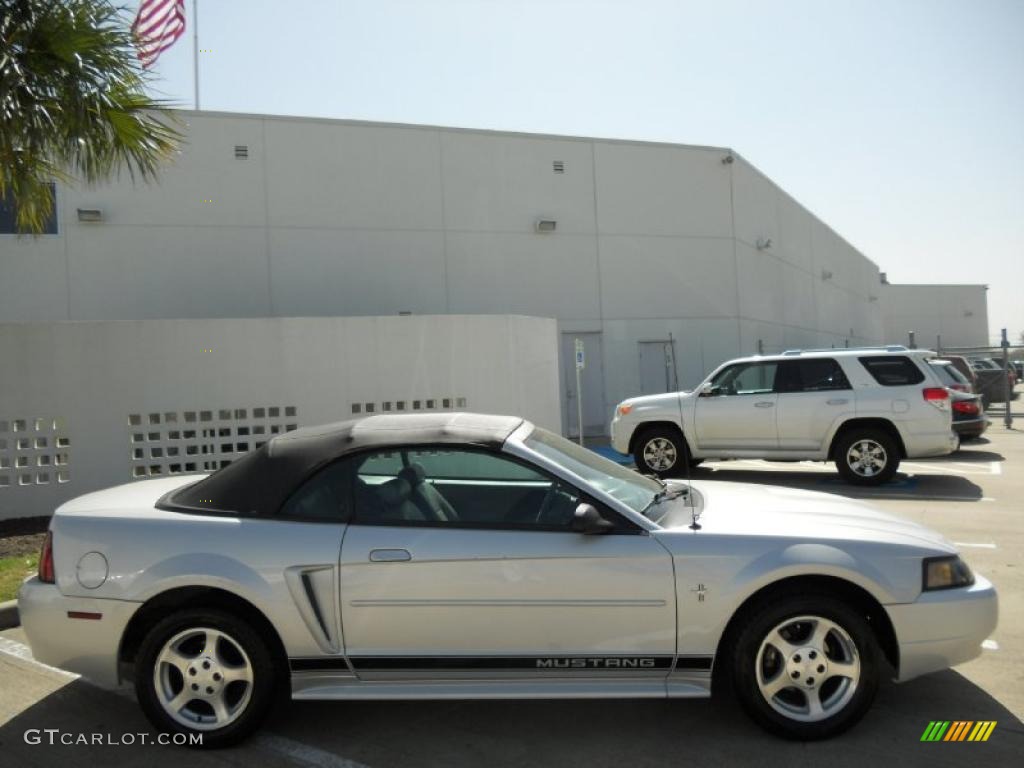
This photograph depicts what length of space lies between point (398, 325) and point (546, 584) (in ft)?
26.7

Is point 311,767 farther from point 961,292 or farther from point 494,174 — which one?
point 961,292

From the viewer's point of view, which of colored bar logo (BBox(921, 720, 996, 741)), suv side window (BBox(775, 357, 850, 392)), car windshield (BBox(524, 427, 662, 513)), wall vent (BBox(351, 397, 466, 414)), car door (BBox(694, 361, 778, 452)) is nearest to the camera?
colored bar logo (BBox(921, 720, 996, 741))

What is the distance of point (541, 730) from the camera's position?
392cm

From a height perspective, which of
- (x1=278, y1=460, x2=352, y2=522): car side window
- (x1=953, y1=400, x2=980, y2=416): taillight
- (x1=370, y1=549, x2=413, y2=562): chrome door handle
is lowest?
(x1=953, y1=400, x2=980, y2=416): taillight

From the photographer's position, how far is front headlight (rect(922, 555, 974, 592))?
12.2 ft

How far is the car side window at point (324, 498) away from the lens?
390cm

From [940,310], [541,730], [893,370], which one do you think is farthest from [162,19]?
[940,310]

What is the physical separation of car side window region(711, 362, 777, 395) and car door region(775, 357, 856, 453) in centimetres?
18

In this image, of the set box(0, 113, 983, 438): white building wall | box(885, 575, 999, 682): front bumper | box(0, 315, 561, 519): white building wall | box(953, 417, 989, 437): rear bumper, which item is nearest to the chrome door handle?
box(885, 575, 999, 682): front bumper

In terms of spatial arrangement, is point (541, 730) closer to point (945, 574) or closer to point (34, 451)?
point (945, 574)

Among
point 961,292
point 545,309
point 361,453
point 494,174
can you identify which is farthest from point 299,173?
point 961,292

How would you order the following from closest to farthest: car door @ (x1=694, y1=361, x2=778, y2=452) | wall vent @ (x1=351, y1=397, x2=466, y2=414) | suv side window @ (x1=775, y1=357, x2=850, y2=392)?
suv side window @ (x1=775, y1=357, x2=850, y2=392), wall vent @ (x1=351, y1=397, x2=466, y2=414), car door @ (x1=694, y1=361, x2=778, y2=452)

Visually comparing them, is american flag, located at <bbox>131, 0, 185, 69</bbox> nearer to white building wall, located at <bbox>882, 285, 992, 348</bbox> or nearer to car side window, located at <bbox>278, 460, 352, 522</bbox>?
car side window, located at <bbox>278, 460, 352, 522</bbox>

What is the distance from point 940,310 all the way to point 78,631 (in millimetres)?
65523
